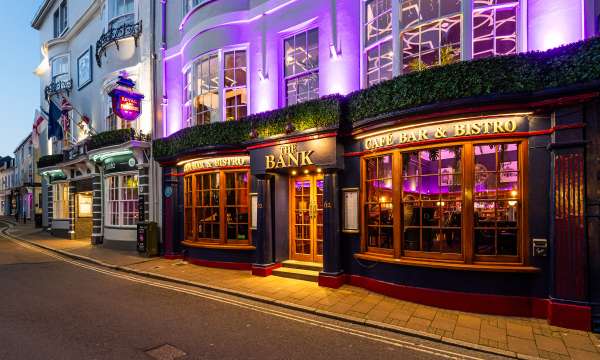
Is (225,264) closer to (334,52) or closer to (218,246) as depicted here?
(218,246)

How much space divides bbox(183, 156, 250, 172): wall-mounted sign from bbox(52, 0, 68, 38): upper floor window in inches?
718

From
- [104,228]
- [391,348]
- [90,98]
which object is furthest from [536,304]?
[90,98]

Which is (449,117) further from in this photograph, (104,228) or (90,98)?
(90,98)

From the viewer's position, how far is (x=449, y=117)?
21.7 ft

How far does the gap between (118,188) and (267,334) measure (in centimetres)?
1314

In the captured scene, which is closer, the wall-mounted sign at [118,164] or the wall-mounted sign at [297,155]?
the wall-mounted sign at [297,155]

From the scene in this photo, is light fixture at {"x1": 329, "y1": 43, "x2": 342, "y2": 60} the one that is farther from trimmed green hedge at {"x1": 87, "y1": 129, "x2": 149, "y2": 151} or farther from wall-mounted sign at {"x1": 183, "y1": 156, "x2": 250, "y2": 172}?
trimmed green hedge at {"x1": 87, "y1": 129, "x2": 149, "y2": 151}

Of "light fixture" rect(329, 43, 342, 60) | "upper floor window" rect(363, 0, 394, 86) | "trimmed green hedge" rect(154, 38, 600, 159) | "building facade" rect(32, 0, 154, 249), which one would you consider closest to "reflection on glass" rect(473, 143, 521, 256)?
"trimmed green hedge" rect(154, 38, 600, 159)

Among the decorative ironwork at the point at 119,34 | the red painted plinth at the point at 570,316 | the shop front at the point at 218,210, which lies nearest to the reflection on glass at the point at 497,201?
the red painted plinth at the point at 570,316

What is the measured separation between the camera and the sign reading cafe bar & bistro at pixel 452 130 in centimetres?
625

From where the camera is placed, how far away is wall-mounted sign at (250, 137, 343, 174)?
327 inches

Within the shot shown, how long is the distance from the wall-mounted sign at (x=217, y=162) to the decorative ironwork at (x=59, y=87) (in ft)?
51.0

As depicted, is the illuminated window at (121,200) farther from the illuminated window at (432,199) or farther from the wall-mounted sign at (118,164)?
the illuminated window at (432,199)

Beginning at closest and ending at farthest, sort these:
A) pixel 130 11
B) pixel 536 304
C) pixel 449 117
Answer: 1. pixel 536 304
2. pixel 449 117
3. pixel 130 11
